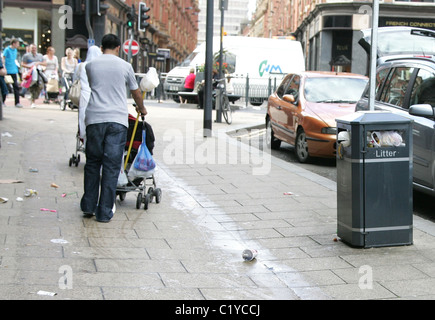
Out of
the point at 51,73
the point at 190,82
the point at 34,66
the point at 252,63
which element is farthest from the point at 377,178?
the point at 252,63

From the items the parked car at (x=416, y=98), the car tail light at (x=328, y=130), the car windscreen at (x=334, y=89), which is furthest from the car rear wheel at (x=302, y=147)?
the parked car at (x=416, y=98)

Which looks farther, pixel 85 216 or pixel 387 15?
pixel 387 15

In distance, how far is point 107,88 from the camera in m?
6.98

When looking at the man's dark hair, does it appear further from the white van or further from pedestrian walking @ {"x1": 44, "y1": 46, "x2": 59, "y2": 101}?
the white van

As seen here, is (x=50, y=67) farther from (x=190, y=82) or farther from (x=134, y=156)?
(x=134, y=156)

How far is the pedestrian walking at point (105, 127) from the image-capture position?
696 cm

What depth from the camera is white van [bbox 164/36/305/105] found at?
31.6m

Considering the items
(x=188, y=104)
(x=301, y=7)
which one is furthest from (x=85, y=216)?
(x=301, y=7)

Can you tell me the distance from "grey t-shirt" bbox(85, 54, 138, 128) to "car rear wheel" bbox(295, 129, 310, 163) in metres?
5.60

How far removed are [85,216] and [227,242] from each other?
5.31 ft

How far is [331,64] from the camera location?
123 feet

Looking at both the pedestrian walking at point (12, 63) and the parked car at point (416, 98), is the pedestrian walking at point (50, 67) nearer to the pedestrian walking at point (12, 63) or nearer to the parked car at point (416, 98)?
the pedestrian walking at point (12, 63)

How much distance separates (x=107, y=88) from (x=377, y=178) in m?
2.79

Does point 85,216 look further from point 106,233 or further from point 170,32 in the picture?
point 170,32
